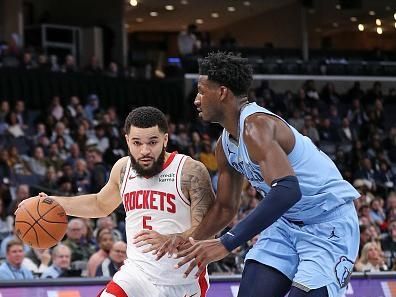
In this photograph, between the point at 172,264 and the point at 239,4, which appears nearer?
the point at 172,264

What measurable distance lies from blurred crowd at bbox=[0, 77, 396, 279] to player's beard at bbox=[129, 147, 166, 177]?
134 inches

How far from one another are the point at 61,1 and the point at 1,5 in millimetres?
3503

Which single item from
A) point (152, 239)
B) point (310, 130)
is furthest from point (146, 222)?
point (310, 130)

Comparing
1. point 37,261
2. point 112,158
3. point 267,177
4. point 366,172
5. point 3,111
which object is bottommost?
point 366,172

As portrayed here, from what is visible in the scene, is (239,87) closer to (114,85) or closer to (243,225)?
(243,225)

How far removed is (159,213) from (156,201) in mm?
69

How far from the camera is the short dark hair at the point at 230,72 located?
473 cm

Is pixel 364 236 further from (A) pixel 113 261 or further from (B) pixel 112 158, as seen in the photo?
(B) pixel 112 158

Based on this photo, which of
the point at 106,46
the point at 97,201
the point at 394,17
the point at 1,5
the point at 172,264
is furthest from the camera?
the point at 394,17

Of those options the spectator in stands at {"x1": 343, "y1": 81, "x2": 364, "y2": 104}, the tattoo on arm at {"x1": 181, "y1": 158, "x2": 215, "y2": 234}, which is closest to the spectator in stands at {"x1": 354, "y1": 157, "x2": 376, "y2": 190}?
the spectator in stands at {"x1": 343, "y1": 81, "x2": 364, "y2": 104}

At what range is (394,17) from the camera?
29.6 meters

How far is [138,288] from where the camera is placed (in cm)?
538

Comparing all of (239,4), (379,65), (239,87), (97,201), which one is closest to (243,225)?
(239,87)

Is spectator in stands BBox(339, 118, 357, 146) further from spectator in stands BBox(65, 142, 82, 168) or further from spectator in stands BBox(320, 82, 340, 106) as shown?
spectator in stands BBox(65, 142, 82, 168)
